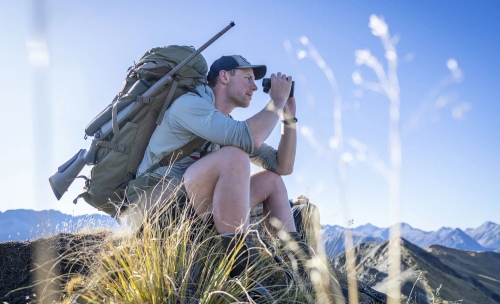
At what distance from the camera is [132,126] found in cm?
319

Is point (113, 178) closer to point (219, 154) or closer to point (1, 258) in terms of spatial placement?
point (219, 154)

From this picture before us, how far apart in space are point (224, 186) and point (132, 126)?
0.79 metres

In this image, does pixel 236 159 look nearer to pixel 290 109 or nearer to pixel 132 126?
pixel 132 126

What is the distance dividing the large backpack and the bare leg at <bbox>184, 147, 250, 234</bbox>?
410 mm

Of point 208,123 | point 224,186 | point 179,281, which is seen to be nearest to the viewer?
point 179,281

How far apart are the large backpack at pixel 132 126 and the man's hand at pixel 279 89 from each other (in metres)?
0.49

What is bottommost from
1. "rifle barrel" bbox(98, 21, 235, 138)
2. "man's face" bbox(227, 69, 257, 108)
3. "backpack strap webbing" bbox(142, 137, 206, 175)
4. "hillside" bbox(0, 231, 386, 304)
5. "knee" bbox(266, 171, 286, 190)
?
"hillside" bbox(0, 231, 386, 304)

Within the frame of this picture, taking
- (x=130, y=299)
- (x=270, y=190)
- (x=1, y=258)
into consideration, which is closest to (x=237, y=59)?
(x=270, y=190)

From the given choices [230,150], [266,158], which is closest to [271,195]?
[266,158]

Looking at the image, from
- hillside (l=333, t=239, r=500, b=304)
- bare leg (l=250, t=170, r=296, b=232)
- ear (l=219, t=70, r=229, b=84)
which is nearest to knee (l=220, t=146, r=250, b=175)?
bare leg (l=250, t=170, r=296, b=232)

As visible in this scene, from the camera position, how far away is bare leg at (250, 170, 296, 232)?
369 cm

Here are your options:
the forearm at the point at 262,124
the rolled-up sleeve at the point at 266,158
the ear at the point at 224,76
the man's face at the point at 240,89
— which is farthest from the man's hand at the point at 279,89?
the rolled-up sleeve at the point at 266,158

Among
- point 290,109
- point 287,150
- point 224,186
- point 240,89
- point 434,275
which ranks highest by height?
point 240,89

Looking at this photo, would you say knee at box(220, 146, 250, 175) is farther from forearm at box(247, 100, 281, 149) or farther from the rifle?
the rifle
